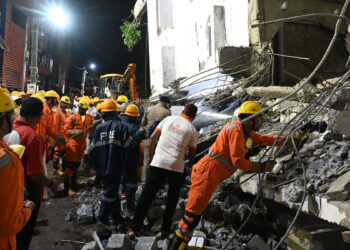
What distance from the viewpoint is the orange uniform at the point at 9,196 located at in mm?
1523

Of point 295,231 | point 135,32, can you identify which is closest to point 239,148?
point 295,231

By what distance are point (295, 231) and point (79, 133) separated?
4864 millimetres

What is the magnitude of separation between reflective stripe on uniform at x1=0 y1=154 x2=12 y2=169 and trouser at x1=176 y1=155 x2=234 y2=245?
2211mm

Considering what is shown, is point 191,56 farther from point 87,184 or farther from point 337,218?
point 337,218

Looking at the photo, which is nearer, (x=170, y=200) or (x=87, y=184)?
(x=170, y=200)

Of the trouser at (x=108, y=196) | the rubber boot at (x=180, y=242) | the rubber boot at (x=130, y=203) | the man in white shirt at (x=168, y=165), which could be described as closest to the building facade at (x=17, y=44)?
the rubber boot at (x=130, y=203)

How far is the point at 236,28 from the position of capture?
23.7 feet

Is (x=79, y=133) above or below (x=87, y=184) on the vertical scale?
above

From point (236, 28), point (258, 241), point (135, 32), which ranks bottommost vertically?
point (258, 241)

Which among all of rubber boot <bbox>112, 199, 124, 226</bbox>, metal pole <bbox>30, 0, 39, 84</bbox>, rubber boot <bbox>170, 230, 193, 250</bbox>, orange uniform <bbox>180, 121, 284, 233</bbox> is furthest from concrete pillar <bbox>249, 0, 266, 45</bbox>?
metal pole <bbox>30, 0, 39, 84</bbox>

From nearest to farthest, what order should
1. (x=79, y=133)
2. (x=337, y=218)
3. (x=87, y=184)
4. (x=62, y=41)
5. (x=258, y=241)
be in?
(x=337, y=218) < (x=258, y=241) < (x=79, y=133) < (x=87, y=184) < (x=62, y=41)

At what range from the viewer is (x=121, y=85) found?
15766 millimetres

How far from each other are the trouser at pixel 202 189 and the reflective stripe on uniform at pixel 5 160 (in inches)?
87.1

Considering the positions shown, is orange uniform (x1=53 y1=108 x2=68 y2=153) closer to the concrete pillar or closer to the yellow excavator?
the concrete pillar
